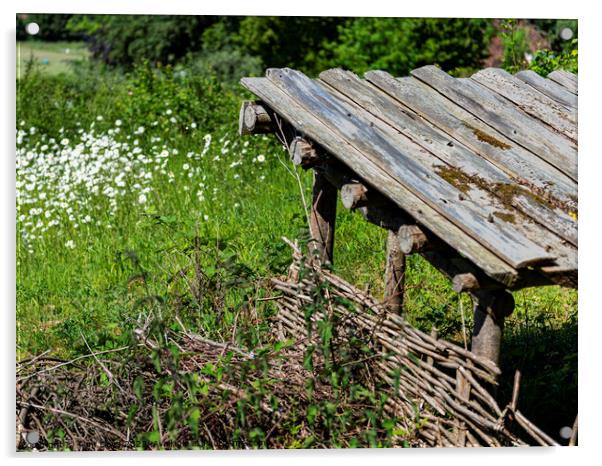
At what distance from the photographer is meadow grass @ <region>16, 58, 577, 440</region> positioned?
481 centimetres

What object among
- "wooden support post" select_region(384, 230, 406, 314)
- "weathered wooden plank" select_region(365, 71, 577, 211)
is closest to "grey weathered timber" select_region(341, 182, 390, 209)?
"weathered wooden plank" select_region(365, 71, 577, 211)

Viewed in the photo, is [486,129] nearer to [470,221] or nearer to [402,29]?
[470,221]

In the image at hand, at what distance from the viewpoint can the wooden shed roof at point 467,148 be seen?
331 cm

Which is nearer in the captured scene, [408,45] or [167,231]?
[167,231]

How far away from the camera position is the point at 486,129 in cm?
405

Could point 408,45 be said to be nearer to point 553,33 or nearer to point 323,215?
point 553,33

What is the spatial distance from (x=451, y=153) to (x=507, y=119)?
42 cm

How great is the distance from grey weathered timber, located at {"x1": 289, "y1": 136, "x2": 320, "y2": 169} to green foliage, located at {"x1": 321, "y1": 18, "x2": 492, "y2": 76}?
3.19m

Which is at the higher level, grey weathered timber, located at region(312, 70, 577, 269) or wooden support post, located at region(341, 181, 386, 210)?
grey weathered timber, located at region(312, 70, 577, 269)

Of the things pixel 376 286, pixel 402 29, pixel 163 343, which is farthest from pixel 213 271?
pixel 402 29

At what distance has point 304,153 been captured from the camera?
13.4 ft

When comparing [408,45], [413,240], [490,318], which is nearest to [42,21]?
[413,240]

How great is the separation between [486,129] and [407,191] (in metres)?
0.67

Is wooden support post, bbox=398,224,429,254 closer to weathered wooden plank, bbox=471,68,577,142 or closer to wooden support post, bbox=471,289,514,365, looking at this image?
wooden support post, bbox=471,289,514,365
